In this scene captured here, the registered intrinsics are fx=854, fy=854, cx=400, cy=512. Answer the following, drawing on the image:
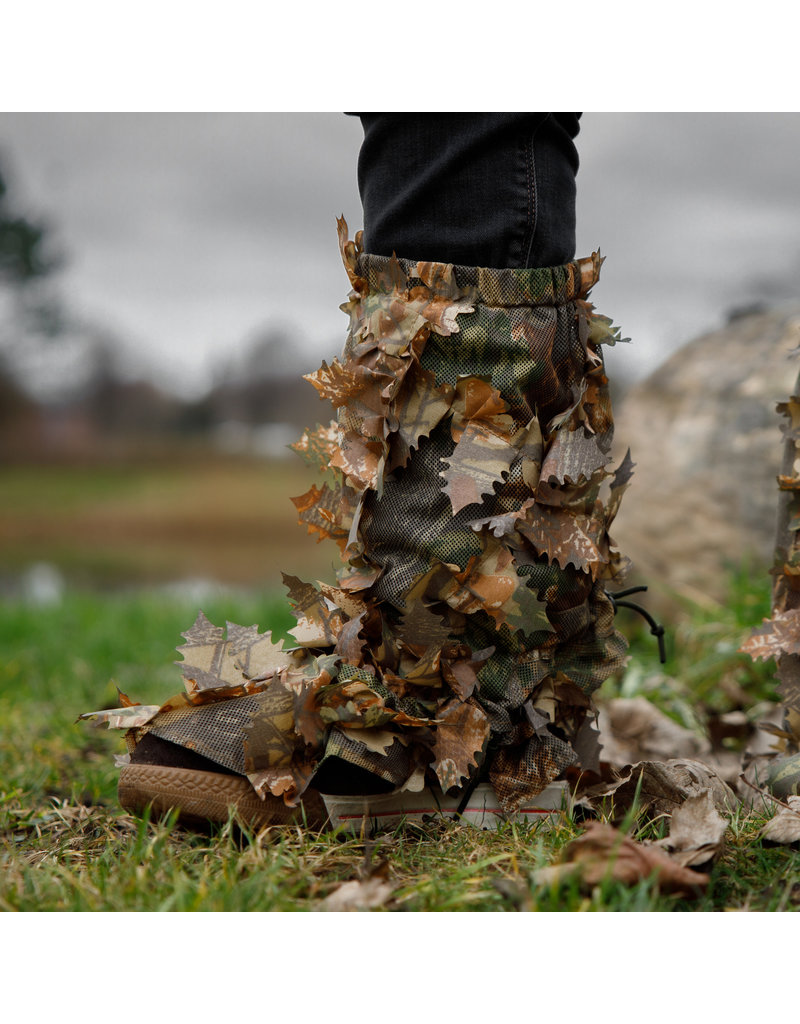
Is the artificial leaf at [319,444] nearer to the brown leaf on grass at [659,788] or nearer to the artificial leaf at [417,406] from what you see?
the artificial leaf at [417,406]

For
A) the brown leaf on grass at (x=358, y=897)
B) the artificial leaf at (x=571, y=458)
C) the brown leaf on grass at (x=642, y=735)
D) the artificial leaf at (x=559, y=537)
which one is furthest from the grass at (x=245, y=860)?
the brown leaf on grass at (x=642, y=735)

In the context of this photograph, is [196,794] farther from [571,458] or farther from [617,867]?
[571,458]

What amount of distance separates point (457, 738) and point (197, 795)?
382mm

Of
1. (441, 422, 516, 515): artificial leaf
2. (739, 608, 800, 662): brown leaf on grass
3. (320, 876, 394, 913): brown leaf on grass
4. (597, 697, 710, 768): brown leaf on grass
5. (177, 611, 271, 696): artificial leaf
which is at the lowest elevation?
(597, 697, 710, 768): brown leaf on grass

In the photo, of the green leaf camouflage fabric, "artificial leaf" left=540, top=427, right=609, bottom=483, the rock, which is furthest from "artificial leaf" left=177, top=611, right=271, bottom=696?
the rock

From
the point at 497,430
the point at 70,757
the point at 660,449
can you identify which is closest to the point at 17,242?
the point at 660,449

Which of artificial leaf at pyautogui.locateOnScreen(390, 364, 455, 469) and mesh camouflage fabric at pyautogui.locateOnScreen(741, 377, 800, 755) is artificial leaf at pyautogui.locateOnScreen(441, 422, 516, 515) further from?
mesh camouflage fabric at pyautogui.locateOnScreen(741, 377, 800, 755)

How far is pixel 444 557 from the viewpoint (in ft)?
4.26

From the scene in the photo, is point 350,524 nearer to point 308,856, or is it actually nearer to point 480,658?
point 480,658

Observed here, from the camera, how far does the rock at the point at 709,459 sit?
10.0 feet

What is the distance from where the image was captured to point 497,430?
4.25 ft

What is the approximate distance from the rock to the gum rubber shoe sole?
88.6 inches

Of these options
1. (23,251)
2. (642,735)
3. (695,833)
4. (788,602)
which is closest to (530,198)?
(788,602)

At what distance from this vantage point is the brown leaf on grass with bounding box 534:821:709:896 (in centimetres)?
92
